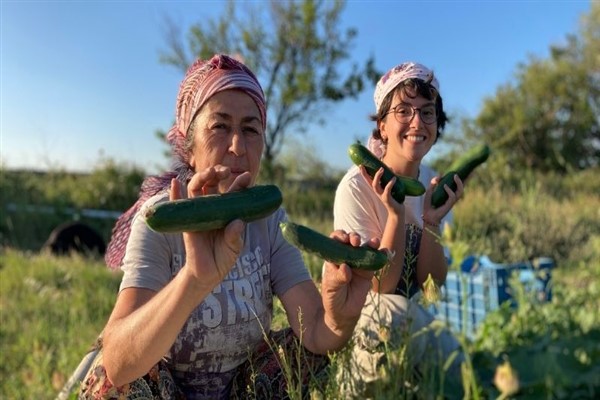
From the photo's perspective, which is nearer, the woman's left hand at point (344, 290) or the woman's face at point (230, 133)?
the woman's left hand at point (344, 290)

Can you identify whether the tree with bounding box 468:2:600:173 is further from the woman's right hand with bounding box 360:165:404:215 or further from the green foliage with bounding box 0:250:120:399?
Result: the woman's right hand with bounding box 360:165:404:215

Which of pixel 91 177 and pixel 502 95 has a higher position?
pixel 502 95

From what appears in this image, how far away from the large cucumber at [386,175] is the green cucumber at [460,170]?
0.31ft

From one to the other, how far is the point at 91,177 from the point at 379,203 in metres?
15.5

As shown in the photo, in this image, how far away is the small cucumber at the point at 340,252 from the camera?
6.02 ft

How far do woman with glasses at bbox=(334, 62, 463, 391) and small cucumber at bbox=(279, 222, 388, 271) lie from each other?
0.60 m

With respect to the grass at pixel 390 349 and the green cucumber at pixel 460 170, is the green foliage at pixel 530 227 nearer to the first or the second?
the grass at pixel 390 349

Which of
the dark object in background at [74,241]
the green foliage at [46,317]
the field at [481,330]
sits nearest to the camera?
the field at [481,330]

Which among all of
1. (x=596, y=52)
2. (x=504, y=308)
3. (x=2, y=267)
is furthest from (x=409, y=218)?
(x=596, y=52)

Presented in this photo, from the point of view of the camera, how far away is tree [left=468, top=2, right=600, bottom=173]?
25828mm

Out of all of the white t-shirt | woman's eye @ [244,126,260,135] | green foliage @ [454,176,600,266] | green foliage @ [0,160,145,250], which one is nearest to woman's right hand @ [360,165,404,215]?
the white t-shirt

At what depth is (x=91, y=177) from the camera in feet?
55.7

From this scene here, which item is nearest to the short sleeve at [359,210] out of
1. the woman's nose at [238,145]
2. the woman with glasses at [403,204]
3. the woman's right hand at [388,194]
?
the woman with glasses at [403,204]

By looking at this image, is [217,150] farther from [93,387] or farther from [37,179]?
[37,179]
